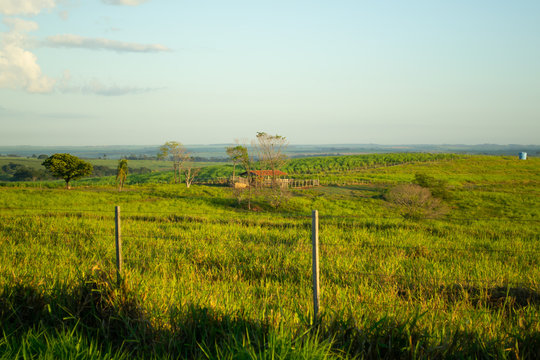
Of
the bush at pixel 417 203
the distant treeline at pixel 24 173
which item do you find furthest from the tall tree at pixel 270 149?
the distant treeline at pixel 24 173

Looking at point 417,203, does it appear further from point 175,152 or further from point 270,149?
point 175,152

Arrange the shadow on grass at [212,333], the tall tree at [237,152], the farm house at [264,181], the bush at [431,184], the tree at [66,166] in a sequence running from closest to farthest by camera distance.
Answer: the shadow on grass at [212,333], the bush at [431,184], the tree at [66,166], the farm house at [264,181], the tall tree at [237,152]

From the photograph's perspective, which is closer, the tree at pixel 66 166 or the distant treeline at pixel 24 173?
the tree at pixel 66 166

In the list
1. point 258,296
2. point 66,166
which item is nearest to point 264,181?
point 66,166

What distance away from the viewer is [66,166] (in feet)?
174

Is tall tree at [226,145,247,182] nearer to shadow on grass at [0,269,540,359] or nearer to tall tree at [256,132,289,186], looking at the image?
tall tree at [256,132,289,186]

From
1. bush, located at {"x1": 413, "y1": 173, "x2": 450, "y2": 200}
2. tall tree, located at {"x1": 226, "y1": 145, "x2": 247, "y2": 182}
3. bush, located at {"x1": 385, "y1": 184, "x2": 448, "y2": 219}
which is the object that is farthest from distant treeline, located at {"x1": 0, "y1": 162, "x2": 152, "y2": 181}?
bush, located at {"x1": 385, "y1": 184, "x2": 448, "y2": 219}

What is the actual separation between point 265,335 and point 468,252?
9.69m

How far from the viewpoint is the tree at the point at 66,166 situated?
170 feet

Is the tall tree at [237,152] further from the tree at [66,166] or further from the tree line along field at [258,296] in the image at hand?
the tree line along field at [258,296]

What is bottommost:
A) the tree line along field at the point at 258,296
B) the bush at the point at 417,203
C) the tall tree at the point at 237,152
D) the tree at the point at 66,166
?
the bush at the point at 417,203

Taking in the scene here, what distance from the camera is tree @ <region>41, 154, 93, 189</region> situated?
51869 millimetres

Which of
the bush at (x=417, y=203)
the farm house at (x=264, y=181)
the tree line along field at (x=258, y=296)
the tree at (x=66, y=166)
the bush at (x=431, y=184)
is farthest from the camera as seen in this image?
the farm house at (x=264, y=181)

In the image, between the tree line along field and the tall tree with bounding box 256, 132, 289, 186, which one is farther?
the tall tree with bounding box 256, 132, 289, 186
